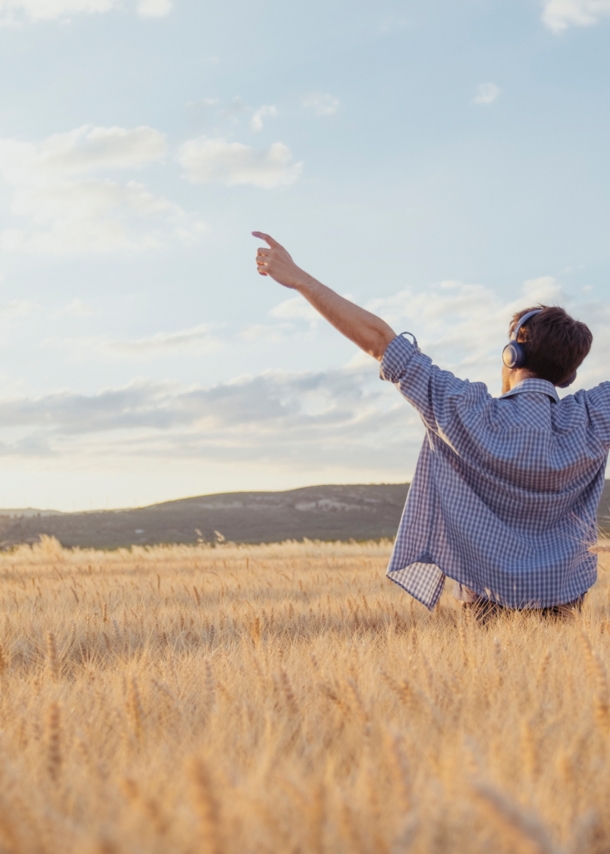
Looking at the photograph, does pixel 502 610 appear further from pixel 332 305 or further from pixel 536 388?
pixel 332 305

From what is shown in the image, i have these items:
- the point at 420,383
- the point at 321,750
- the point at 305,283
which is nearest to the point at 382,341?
the point at 420,383

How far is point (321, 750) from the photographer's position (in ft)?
5.50

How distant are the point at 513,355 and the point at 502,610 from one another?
4.20 feet

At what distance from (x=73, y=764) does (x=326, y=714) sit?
645 millimetres

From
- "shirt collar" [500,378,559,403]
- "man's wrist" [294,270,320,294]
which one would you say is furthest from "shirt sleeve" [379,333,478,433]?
"man's wrist" [294,270,320,294]

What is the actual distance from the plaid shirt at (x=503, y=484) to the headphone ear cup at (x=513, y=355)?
125mm

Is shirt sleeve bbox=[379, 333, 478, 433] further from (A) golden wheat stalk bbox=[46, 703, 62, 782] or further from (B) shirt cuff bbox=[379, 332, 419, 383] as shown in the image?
(A) golden wheat stalk bbox=[46, 703, 62, 782]

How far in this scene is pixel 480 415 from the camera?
353 centimetres

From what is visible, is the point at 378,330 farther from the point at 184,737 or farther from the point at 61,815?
the point at 61,815

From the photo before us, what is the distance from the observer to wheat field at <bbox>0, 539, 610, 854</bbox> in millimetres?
1063

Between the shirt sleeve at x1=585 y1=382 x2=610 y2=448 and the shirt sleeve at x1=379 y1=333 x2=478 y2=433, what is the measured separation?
27.1 inches

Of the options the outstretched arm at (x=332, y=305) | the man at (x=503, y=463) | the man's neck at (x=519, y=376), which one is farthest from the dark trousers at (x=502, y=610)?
the outstretched arm at (x=332, y=305)

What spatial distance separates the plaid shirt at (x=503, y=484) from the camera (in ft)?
11.5

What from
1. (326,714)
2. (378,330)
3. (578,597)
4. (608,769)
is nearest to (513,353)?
(378,330)
